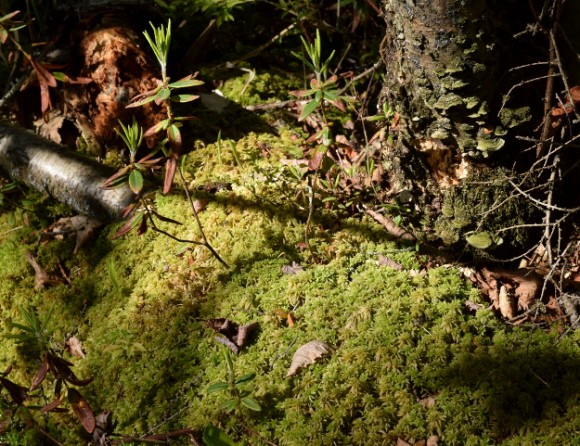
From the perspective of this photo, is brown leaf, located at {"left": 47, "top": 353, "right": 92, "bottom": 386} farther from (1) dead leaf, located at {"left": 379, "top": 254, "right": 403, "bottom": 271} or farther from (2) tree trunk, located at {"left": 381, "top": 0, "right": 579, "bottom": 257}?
(2) tree trunk, located at {"left": 381, "top": 0, "right": 579, "bottom": 257}

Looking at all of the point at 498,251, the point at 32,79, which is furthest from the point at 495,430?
the point at 32,79

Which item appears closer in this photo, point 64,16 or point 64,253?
point 64,253

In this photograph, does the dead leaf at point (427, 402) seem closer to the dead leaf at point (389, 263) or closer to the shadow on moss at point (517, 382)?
the shadow on moss at point (517, 382)

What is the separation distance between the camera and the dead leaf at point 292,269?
2.95 meters

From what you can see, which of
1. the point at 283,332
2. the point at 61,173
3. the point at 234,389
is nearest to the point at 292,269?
the point at 283,332

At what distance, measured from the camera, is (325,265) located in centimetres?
297

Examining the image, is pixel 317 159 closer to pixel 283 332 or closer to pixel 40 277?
pixel 283 332

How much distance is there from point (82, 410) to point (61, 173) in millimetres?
1769

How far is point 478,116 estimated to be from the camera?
2.61 m

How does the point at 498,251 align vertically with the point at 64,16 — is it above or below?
below

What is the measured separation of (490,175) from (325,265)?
97 centimetres

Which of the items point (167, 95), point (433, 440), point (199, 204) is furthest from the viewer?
point (199, 204)

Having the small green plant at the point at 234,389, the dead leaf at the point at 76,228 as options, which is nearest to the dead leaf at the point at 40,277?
the dead leaf at the point at 76,228

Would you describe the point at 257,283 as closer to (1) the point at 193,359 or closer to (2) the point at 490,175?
(1) the point at 193,359
